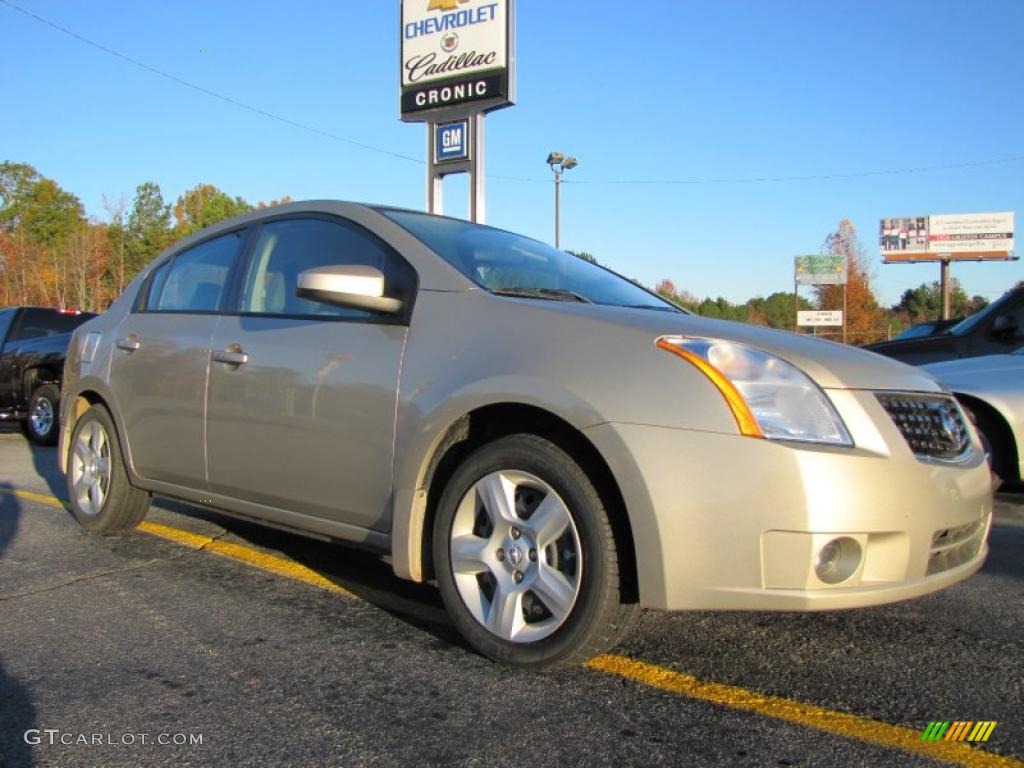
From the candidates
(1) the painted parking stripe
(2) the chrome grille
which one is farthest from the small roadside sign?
(1) the painted parking stripe

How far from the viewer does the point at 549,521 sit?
2572 mm

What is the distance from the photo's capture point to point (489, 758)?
208cm

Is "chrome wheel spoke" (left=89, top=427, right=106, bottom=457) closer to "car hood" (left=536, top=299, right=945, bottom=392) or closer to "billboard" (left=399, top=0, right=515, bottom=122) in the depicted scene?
"car hood" (left=536, top=299, right=945, bottom=392)

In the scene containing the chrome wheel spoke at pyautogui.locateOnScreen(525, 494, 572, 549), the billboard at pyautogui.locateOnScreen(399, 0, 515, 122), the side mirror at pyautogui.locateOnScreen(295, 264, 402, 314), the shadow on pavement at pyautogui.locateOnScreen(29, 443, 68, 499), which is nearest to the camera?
the chrome wheel spoke at pyautogui.locateOnScreen(525, 494, 572, 549)

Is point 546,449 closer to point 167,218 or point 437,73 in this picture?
point 437,73

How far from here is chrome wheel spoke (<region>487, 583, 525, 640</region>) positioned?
8.64 feet

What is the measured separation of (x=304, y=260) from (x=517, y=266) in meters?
0.96

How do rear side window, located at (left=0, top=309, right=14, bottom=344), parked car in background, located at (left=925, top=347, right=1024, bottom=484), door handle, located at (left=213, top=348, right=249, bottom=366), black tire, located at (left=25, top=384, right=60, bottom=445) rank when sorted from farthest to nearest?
rear side window, located at (left=0, top=309, right=14, bottom=344)
black tire, located at (left=25, top=384, right=60, bottom=445)
parked car in background, located at (left=925, top=347, right=1024, bottom=484)
door handle, located at (left=213, top=348, right=249, bottom=366)

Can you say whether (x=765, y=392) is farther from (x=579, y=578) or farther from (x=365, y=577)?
(x=365, y=577)

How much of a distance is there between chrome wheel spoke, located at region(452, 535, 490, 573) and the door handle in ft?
4.58

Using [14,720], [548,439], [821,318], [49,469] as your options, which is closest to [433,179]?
[49,469]

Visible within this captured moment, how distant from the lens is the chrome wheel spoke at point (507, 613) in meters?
2.63

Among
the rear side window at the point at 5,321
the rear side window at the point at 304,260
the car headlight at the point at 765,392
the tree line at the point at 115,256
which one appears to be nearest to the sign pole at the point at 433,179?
the rear side window at the point at 5,321

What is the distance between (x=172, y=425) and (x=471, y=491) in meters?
1.93
